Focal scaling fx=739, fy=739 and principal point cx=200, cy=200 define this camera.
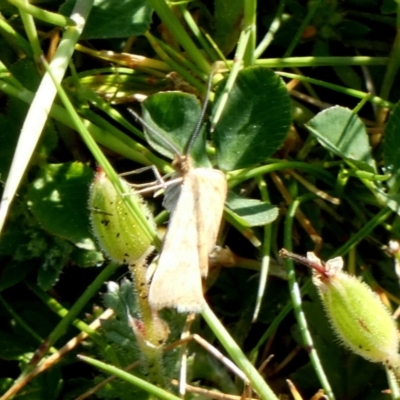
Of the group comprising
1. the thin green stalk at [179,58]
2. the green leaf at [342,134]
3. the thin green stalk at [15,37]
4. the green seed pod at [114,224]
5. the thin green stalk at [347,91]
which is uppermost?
the thin green stalk at [15,37]

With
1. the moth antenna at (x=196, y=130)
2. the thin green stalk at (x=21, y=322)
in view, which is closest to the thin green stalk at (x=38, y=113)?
the moth antenna at (x=196, y=130)

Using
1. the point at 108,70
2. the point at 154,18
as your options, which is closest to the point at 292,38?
the point at 154,18

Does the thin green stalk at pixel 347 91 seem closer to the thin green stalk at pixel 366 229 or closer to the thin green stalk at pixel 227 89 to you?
the thin green stalk at pixel 227 89

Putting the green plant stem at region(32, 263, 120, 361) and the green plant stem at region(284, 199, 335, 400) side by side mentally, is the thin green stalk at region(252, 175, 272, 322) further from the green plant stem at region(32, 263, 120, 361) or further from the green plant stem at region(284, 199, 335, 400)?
the green plant stem at region(32, 263, 120, 361)

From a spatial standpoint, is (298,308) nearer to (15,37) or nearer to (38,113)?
(38,113)

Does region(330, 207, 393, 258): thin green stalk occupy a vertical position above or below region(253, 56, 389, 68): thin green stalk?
below

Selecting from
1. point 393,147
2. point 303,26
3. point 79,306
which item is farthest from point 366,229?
point 79,306

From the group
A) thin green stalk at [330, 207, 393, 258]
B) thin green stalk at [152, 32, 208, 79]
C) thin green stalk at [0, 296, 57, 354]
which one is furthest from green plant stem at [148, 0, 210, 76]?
thin green stalk at [0, 296, 57, 354]
